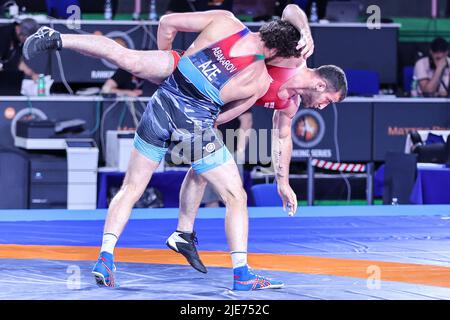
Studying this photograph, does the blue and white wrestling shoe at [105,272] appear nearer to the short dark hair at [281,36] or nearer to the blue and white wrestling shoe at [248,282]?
the blue and white wrestling shoe at [248,282]

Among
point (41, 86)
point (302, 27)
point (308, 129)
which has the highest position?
point (41, 86)

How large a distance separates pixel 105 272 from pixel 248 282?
636mm

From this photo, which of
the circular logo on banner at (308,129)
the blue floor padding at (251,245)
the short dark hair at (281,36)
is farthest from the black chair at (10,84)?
the short dark hair at (281,36)

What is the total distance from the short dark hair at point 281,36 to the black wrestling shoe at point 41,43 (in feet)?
3.09

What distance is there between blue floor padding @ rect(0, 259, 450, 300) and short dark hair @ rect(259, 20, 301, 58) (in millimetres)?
1087

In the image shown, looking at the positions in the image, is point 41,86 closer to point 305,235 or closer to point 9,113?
point 9,113

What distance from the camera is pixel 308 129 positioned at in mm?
10172

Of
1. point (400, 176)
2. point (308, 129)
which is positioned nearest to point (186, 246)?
point (400, 176)

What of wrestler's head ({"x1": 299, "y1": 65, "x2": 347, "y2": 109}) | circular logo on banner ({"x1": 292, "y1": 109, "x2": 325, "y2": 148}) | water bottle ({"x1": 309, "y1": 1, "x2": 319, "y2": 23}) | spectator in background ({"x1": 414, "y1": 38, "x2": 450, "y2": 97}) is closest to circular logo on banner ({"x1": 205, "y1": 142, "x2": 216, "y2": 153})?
wrestler's head ({"x1": 299, "y1": 65, "x2": 347, "y2": 109})

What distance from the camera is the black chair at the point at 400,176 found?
8312mm

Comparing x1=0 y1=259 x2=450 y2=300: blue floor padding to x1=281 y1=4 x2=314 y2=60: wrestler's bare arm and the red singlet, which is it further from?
x1=281 y1=4 x2=314 y2=60: wrestler's bare arm

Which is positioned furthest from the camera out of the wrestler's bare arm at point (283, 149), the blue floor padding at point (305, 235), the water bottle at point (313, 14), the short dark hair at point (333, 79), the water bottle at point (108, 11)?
the water bottle at point (313, 14)

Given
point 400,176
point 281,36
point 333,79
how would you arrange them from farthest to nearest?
point 400,176 < point 333,79 < point 281,36

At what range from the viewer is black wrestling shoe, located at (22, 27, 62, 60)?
472 cm
